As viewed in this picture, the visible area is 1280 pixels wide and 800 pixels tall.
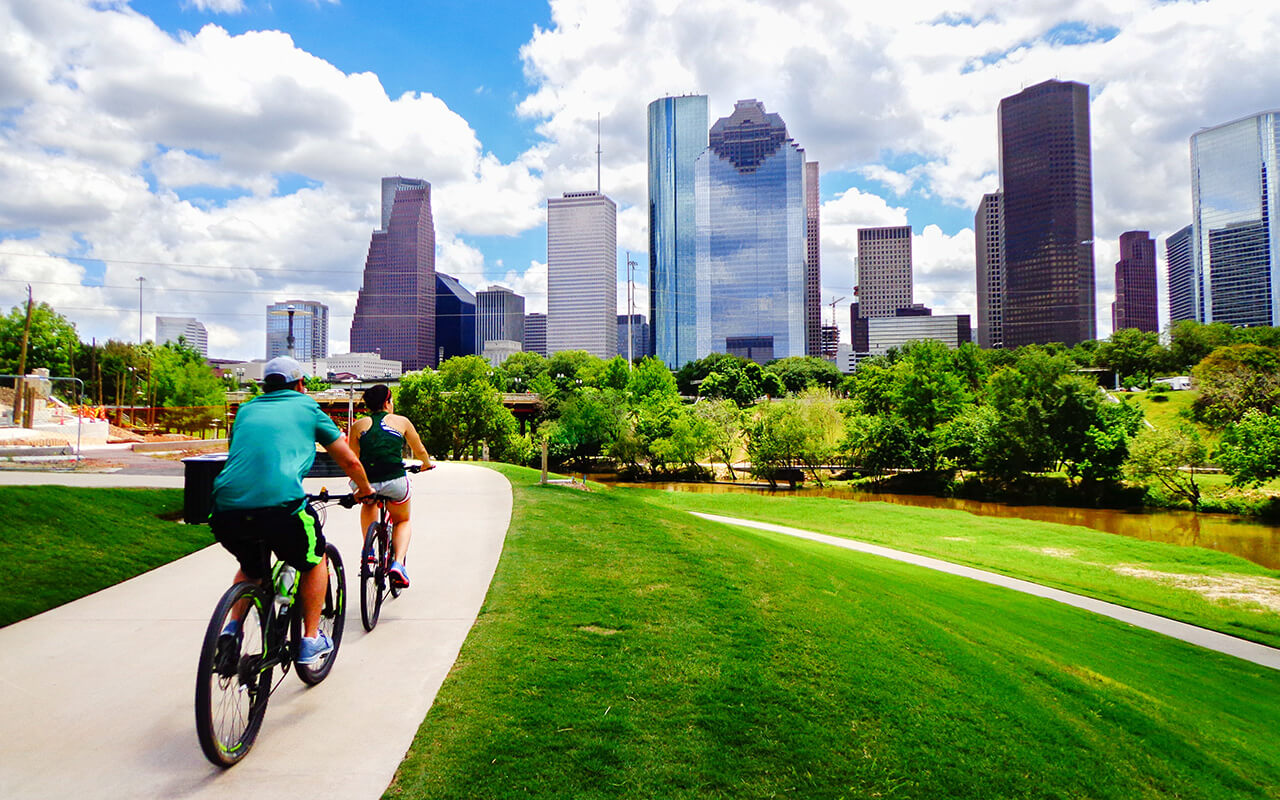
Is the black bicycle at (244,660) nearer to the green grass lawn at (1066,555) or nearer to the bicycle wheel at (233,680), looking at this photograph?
the bicycle wheel at (233,680)

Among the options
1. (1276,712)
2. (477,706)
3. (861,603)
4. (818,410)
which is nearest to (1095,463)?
(818,410)

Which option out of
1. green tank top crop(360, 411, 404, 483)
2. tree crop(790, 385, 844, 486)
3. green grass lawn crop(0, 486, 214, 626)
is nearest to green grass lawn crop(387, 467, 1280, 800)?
green tank top crop(360, 411, 404, 483)

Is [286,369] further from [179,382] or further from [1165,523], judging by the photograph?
[179,382]

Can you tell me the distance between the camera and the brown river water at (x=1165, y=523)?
27.6 metres

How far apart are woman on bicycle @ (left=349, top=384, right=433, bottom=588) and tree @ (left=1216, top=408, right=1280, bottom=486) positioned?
41109mm

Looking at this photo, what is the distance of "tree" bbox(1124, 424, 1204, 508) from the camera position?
37375mm

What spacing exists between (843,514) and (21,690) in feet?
92.6

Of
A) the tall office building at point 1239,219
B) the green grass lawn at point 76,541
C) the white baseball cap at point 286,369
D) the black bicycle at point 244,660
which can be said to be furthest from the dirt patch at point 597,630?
the tall office building at point 1239,219

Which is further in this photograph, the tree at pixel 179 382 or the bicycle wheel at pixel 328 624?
the tree at pixel 179 382

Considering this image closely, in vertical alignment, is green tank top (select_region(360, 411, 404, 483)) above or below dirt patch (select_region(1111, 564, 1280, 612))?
above

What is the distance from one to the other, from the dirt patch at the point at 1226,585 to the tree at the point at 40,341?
6959cm

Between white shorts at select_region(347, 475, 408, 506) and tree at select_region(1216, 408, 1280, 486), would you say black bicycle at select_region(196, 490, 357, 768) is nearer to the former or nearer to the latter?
white shorts at select_region(347, 475, 408, 506)

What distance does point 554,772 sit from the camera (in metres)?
3.66

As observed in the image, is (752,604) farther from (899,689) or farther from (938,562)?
(938,562)
